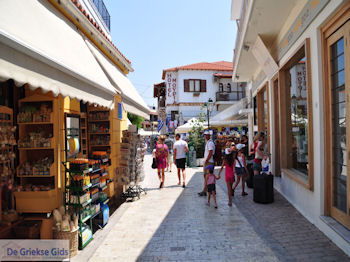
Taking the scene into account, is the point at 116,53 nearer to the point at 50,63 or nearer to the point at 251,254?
the point at 50,63

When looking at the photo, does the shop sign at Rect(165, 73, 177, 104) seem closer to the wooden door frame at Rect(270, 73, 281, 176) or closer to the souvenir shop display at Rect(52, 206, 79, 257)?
the wooden door frame at Rect(270, 73, 281, 176)

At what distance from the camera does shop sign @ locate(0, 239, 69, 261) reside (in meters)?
3.82

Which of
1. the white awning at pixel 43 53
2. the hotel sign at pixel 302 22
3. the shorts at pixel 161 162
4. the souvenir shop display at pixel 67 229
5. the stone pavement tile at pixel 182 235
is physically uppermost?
the hotel sign at pixel 302 22

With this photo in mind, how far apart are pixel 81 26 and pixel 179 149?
16.3ft

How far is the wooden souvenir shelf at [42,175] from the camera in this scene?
14.4 ft

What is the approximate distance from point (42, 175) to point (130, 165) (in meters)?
3.24

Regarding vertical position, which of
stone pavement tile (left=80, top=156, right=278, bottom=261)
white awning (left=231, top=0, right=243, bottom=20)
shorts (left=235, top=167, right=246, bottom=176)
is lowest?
stone pavement tile (left=80, top=156, right=278, bottom=261)

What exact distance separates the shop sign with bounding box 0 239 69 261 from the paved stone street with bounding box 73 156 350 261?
0.27 metres

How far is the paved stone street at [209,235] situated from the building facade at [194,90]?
84.5 ft

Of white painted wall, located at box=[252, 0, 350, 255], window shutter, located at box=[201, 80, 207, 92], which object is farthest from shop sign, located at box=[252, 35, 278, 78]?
window shutter, located at box=[201, 80, 207, 92]

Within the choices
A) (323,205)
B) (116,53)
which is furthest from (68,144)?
(323,205)

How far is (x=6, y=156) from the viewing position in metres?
4.04

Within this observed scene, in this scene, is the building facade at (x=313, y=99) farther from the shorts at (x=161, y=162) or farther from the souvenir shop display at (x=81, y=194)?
the souvenir shop display at (x=81, y=194)

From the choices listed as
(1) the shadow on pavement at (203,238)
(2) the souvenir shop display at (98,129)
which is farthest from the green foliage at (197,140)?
(2) the souvenir shop display at (98,129)
